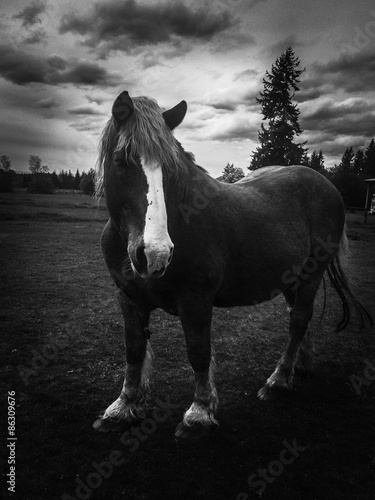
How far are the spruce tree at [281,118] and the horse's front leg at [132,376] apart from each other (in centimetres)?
2814

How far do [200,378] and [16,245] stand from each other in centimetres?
1266

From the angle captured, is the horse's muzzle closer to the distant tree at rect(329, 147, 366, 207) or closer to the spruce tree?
the spruce tree

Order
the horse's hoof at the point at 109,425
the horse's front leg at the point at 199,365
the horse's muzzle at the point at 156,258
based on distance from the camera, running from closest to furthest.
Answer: the horse's muzzle at the point at 156,258 → the horse's front leg at the point at 199,365 → the horse's hoof at the point at 109,425

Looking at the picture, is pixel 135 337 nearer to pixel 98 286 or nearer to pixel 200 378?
pixel 200 378

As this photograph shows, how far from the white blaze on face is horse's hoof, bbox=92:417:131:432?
2089mm

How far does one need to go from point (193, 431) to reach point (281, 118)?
103 ft

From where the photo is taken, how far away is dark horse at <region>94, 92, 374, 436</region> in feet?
7.00

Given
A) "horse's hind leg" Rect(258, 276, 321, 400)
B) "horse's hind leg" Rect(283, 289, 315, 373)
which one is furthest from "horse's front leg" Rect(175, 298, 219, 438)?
"horse's hind leg" Rect(283, 289, 315, 373)

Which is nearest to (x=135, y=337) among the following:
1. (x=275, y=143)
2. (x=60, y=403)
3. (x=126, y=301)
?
(x=126, y=301)

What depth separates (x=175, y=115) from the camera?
246cm

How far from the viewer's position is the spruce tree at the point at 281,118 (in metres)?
28.8

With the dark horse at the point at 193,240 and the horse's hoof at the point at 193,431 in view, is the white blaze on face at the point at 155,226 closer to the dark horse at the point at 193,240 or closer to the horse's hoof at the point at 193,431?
the dark horse at the point at 193,240

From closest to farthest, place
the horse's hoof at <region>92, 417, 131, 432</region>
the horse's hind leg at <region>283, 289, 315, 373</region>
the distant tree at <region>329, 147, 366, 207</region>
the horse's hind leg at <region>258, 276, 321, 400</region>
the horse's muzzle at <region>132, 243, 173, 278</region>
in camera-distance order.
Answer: the horse's muzzle at <region>132, 243, 173, 278</region> → the horse's hoof at <region>92, 417, 131, 432</region> → the horse's hind leg at <region>258, 276, 321, 400</region> → the horse's hind leg at <region>283, 289, 315, 373</region> → the distant tree at <region>329, 147, 366, 207</region>

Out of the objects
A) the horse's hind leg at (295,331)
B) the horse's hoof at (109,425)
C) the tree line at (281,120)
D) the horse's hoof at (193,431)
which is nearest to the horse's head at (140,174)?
the horse's hoof at (193,431)
